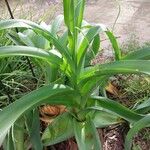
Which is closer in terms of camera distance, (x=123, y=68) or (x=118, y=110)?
(x=123, y=68)

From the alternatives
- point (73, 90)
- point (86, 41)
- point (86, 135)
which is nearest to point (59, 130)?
point (86, 135)

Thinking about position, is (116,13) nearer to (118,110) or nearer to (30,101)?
(118,110)

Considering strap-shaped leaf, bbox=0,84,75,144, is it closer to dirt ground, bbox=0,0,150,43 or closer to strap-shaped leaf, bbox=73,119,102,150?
strap-shaped leaf, bbox=73,119,102,150

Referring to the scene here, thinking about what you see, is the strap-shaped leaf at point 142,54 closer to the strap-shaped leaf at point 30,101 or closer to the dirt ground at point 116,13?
the strap-shaped leaf at point 30,101

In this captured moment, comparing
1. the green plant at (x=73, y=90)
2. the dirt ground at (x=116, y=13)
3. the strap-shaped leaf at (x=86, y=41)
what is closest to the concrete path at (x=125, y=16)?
the dirt ground at (x=116, y=13)

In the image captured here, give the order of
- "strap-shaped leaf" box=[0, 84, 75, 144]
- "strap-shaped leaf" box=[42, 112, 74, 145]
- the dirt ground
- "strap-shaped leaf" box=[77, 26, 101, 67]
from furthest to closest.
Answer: the dirt ground → "strap-shaped leaf" box=[42, 112, 74, 145] → "strap-shaped leaf" box=[77, 26, 101, 67] → "strap-shaped leaf" box=[0, 84, 75, 144]

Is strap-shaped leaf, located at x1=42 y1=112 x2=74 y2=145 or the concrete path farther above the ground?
the concrete path

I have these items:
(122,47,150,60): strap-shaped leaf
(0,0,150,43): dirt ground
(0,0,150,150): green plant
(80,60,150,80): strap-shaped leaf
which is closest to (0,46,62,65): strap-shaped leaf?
(0,0,150,150): green plant

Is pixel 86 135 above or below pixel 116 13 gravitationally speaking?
below
